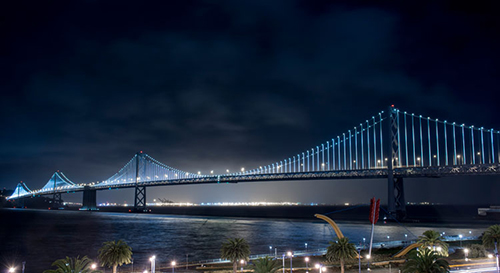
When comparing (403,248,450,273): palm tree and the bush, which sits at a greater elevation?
(403,248,450,273): palm tree

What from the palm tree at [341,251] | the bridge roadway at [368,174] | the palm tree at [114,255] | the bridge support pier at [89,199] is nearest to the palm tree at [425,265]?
the palm tree at [341,251]

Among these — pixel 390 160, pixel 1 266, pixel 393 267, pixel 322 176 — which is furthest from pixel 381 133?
pixel 1 266

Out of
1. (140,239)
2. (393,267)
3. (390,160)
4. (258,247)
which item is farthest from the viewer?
(390,160)

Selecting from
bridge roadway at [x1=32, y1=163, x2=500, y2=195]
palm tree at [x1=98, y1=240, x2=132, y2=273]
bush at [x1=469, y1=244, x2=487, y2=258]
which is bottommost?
bush at [x1=469, y1=244, x2=487, y2=258]

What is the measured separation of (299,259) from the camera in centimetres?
3416

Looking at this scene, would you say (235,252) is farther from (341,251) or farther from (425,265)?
(425,265)

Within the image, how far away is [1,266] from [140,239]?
69.4 feet

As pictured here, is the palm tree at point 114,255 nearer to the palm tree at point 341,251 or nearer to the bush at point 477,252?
the palm tree at point 341,251

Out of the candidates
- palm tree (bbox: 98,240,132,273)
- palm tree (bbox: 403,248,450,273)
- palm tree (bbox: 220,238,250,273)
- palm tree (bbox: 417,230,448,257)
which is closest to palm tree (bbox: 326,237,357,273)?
palm tree (bbox: 403,248,450,273)

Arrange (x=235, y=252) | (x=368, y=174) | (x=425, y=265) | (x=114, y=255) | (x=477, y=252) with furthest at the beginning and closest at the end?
(x=368, y=174) → (x=477, y=252) → (x=235, y=252) → (x=114, y=255) → (x=425, y=265)

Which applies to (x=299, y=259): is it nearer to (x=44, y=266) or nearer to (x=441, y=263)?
(x=441, y=263)

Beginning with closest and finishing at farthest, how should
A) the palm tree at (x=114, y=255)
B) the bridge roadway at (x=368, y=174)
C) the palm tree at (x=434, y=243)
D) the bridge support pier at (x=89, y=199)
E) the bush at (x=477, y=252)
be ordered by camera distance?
the palm tree at (x=114, y=255)
the palm tree at (x=434, y=243)
the bush at (x=477, y=252)
the bridge roadway at (x=368, y=174)
the bridge support pier at (x=89, y=199)

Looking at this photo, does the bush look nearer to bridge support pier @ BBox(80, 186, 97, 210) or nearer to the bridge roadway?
the bridge roadway

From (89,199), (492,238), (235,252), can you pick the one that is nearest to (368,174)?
(492,238)
